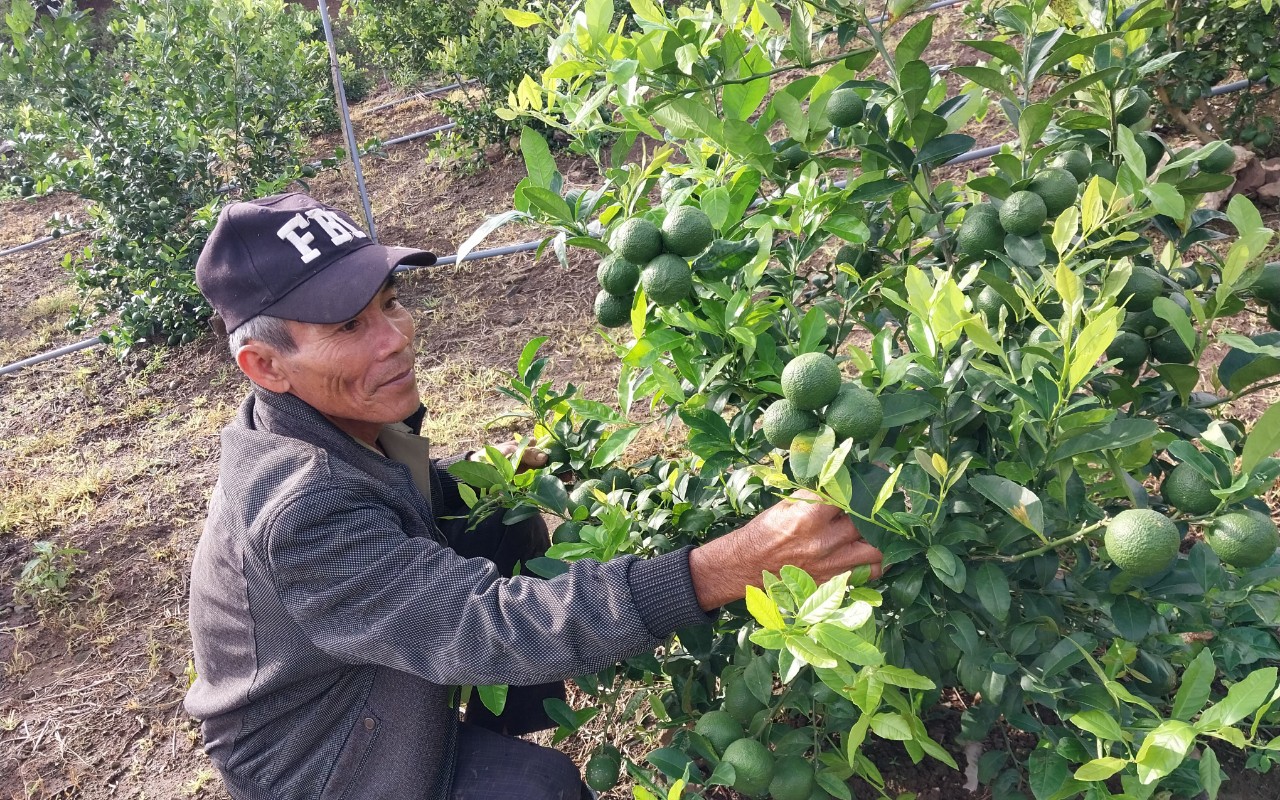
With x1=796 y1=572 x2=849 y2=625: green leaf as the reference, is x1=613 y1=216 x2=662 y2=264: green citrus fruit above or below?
above

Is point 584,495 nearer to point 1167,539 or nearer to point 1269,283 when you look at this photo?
point 1167,539

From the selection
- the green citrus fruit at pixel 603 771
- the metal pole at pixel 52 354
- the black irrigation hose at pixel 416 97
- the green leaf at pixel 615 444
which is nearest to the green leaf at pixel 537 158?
the green leaf at pixel 615 444

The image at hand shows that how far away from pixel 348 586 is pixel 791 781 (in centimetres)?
75

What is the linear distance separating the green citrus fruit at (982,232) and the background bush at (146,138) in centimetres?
465

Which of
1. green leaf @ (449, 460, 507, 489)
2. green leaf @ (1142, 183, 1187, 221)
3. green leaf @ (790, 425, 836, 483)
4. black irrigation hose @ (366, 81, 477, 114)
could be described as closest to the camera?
green leaf @ (790, 425, 836, 483)

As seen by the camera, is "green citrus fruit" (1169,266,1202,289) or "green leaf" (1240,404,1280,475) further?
"green citrus fruit" (1169,266,1202,289)

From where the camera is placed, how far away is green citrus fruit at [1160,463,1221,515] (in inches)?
44.9

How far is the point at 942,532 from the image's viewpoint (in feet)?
4.07

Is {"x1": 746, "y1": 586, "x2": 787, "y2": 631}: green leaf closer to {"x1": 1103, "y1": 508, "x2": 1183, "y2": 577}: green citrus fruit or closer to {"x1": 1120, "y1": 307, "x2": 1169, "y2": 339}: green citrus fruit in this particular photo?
{"x1": 1103, "y1": 508, "x2": 1183, "y2": 577}: green citrus fruit

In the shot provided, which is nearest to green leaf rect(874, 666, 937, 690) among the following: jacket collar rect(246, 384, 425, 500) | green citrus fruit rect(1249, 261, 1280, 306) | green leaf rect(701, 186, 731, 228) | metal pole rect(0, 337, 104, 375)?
green leaf rect(701, 186, 731, 228)

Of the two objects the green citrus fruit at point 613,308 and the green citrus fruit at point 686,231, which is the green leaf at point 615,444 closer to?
the green citrus fruit at point 613,308

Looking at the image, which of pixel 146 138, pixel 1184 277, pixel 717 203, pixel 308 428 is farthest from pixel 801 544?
pixel 146 138

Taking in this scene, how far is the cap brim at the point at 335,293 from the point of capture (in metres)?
1.67

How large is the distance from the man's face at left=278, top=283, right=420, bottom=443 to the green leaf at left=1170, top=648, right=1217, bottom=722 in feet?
4.29
